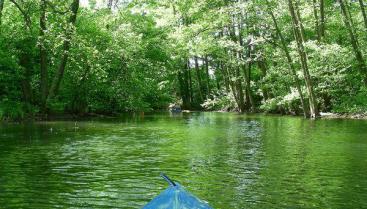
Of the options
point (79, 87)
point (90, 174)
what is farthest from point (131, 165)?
point (79, 87)

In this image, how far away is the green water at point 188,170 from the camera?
358 inches

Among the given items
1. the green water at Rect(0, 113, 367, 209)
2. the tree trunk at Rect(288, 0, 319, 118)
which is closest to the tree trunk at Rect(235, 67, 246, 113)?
the tree trunk at Rect(288, 0, 319, 118)

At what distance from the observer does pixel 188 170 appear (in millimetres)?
12211

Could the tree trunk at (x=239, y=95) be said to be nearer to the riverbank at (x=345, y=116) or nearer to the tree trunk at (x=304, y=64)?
the riverbank at (x=345, y=116)

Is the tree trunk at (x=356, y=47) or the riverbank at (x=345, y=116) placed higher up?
the tree trunk at (x=356, y=47)

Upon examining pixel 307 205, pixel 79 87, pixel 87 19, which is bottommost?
pixel 307 205

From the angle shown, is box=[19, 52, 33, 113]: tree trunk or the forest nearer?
the forest

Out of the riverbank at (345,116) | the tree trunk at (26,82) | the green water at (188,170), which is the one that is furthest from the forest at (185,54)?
the green water at (188,170)

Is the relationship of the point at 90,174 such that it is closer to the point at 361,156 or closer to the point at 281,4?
the point at 361,156

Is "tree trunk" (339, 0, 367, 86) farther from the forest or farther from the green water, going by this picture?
the green water

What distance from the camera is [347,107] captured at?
34188mm

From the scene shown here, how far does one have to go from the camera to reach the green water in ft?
29.8

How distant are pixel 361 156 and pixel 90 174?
8079 mm

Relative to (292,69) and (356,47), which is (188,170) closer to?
(356,47)
